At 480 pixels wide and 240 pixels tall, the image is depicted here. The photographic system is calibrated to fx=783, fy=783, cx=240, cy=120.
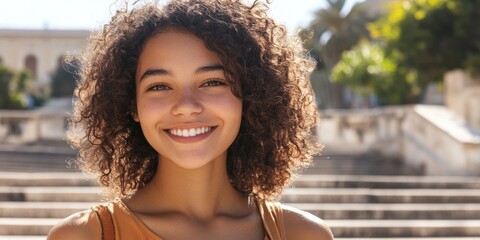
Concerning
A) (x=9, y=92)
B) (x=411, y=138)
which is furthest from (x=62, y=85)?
(x=411, y=138)

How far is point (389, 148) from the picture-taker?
12.5m

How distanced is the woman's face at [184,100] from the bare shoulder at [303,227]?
0.26m

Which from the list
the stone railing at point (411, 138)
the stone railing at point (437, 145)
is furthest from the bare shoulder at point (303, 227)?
the stone railing at point (437, 145)

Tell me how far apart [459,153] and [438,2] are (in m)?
10.3

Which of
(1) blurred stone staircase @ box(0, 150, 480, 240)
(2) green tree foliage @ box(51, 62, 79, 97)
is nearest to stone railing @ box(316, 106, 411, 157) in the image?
(1) blurred stone staircase @ box(0, 150, 480, 240)

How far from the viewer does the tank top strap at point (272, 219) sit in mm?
1973

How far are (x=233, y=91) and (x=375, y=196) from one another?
20.1 ft

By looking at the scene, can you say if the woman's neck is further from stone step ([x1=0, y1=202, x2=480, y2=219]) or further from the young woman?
stone step ([x1=0, y1=202, x2=480, y2=219])

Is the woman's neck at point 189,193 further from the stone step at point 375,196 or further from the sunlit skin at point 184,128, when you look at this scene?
the stone step at point 375,196

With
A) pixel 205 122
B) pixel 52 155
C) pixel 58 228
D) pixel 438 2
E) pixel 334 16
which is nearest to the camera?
pixel 58 228

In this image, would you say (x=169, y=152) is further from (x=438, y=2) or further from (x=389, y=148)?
(x=438, y=2)

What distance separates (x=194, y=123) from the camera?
1920mm

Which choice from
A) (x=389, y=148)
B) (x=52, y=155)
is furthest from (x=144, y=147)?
(x=389, y=148)

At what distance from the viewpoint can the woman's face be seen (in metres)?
1.92
